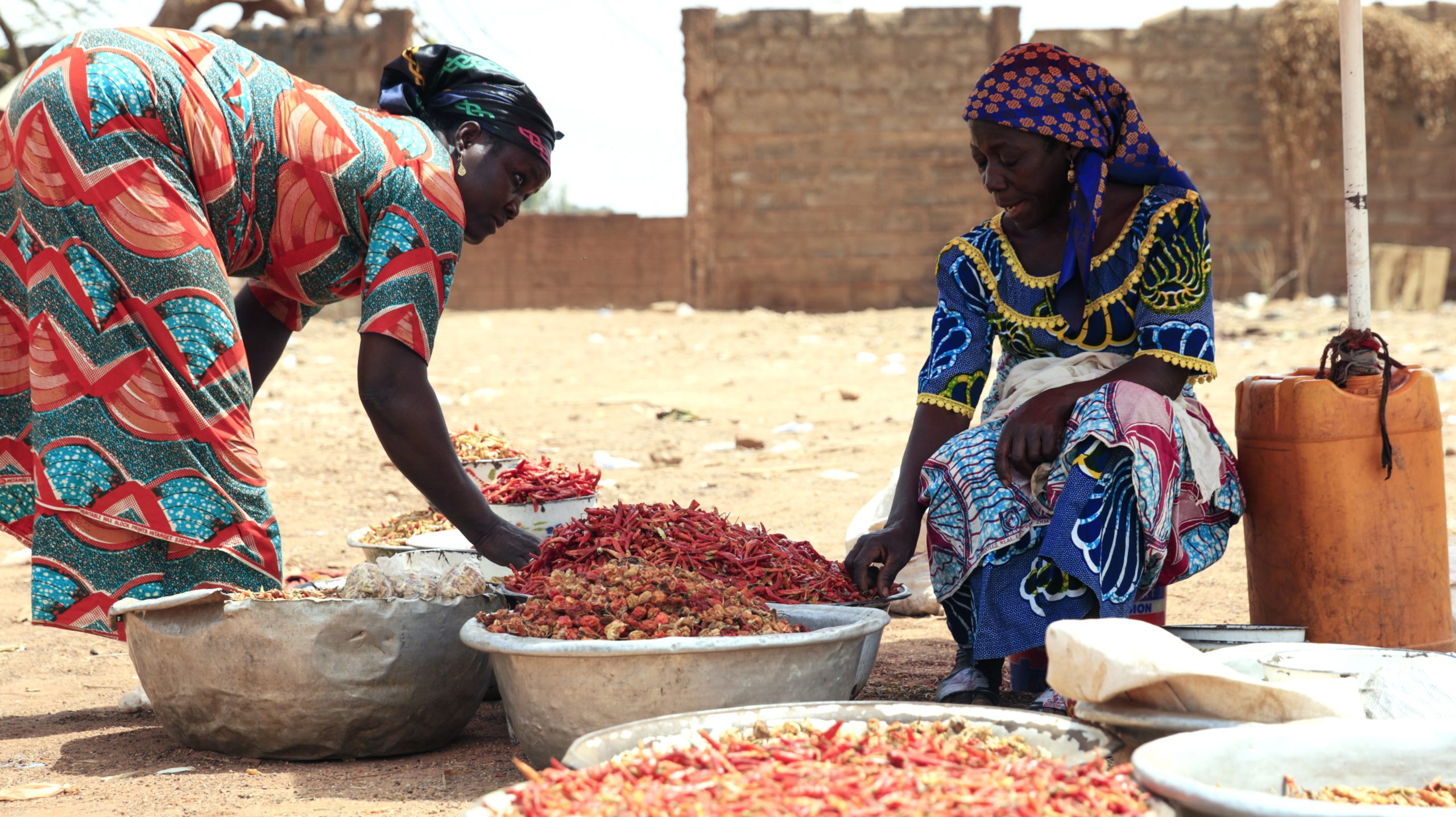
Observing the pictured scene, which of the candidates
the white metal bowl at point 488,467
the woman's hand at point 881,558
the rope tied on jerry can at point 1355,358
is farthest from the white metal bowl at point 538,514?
the rope tied on jerry can at point 1355,358

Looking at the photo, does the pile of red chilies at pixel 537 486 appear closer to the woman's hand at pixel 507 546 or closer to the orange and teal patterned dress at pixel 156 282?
the woman's hand at pixel 507 546

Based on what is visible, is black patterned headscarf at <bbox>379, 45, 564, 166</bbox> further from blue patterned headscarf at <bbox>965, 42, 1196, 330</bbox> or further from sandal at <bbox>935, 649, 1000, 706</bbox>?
sandal at <bbox>935, 649, 1000, 706</bbox>

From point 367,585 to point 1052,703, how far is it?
5.23 feet

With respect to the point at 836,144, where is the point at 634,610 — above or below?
below

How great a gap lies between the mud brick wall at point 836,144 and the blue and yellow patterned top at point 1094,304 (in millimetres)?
10529

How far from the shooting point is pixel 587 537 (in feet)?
10.4

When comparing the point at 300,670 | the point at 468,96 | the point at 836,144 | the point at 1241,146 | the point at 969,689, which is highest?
the point at 836,144

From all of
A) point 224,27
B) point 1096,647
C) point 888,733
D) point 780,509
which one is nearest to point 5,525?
point 888,733

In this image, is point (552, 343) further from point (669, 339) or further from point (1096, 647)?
point (1096, 647)

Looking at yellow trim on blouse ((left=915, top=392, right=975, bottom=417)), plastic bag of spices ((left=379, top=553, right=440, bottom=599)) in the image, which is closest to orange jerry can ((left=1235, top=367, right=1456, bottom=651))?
yellow trim on blouse ((left=915, top=392, right=975, bottom=417))

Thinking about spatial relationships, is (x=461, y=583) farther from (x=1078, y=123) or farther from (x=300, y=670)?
(x=1078, y=123)

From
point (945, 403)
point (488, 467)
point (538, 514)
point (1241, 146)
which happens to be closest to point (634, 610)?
point (945, 403)

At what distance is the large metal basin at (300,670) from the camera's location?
2.91 meters

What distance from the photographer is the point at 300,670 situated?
2914mm
